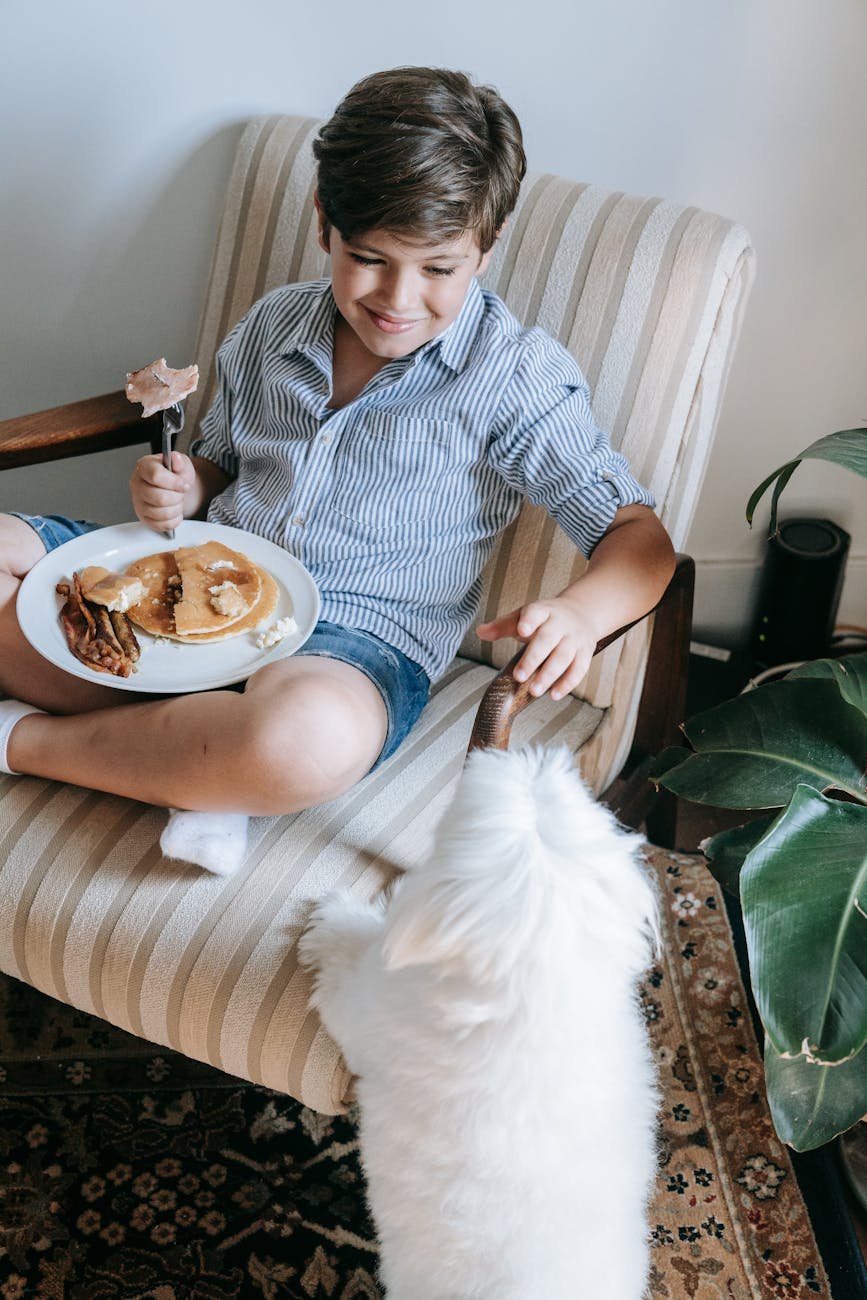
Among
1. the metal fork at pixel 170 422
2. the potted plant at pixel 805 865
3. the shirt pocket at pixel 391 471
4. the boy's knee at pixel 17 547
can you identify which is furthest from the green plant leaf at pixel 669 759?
the boy's knee at pixel 17 547

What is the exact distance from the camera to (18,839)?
100 centimetres

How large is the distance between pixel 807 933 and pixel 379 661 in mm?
524

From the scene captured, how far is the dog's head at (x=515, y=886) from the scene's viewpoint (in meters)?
0.67

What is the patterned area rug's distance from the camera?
1.10m

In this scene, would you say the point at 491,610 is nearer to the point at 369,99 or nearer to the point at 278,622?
the point at 278,622

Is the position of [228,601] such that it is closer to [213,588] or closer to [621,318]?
[213,588]

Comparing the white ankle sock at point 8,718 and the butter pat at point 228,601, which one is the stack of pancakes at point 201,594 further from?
the white ankle sock at point 8,718

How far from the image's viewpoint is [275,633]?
99cm

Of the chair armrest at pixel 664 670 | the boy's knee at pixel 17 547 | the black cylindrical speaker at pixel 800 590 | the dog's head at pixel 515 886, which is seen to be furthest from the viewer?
the black cylindrical speaker at pixel 800 590

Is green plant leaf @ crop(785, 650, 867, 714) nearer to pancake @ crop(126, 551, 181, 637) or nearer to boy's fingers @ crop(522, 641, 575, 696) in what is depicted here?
boy's fingers @ crop(522, 641, 575, 696)

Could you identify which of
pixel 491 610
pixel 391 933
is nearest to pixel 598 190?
pixel 491 610

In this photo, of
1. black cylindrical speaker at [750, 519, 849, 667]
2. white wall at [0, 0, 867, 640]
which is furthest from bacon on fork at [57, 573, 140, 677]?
black cylindrical speaker at [750, 519, 849, 667]

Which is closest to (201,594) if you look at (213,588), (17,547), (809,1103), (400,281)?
(213,588)

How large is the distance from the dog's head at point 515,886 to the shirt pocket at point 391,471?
0.50 metres
